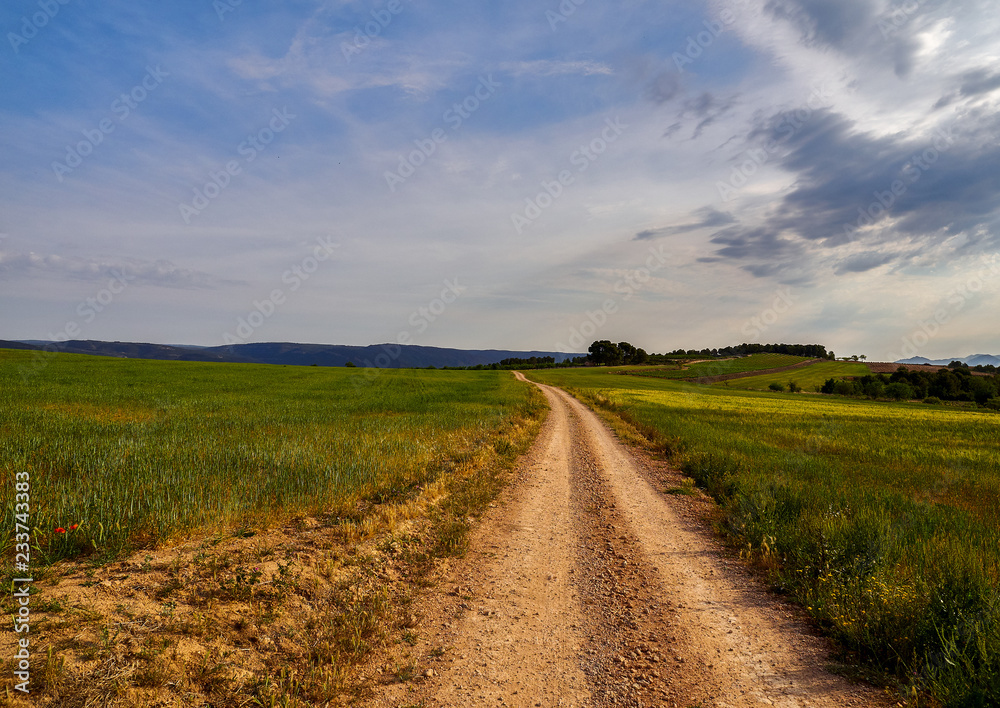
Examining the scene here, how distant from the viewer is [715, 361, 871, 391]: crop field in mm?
94188

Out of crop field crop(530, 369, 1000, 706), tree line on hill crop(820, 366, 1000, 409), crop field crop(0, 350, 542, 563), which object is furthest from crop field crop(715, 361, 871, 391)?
crop field crop(0, 350, 542, 563)

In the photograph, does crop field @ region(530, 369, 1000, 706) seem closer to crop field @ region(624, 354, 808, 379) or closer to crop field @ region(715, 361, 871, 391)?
crop field @ region(715, 361, 871, 391)

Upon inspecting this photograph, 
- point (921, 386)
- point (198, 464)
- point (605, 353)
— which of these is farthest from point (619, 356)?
point (198, 464)

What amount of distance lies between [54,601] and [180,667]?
198cm

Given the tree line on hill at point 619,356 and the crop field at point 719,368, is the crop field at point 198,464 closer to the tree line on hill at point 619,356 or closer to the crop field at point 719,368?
the crop field at point 719,368

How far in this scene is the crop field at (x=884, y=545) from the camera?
14.6 feet

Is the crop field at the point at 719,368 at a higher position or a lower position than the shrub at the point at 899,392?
higher

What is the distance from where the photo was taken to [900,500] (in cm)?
1002

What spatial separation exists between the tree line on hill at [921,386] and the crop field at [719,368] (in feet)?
80.8

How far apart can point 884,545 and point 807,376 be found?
393 feet

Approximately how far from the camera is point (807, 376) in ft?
344

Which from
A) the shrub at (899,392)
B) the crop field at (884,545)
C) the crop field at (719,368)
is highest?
the crop field at (719,368)

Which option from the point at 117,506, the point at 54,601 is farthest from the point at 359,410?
the point at 54,601

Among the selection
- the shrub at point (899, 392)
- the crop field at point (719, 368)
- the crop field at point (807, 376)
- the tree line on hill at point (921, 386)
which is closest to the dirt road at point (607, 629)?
the crop field at point (807, 376)
